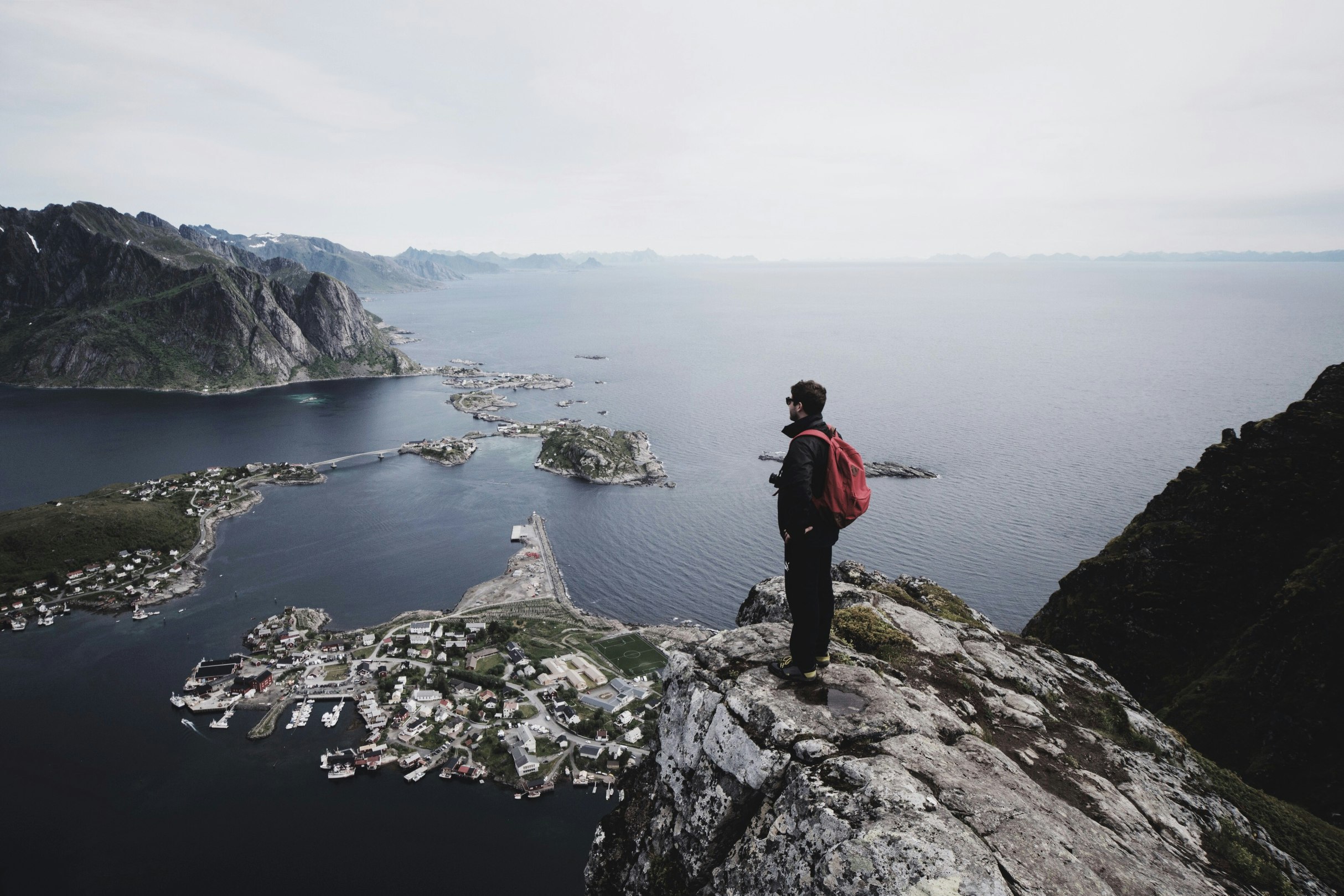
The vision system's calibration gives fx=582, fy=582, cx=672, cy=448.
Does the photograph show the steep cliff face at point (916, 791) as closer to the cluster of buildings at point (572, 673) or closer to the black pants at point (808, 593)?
the black pants at point (808, 593)

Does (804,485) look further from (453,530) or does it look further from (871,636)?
(453,530)

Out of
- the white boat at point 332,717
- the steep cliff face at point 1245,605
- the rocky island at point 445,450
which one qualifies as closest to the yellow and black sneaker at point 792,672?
the steep cliff face at point 1245,605

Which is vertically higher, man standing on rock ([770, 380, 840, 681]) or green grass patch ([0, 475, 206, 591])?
man standing on rock ([770, 380, 840, 681])

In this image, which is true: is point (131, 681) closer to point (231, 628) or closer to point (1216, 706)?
point (231, 628)

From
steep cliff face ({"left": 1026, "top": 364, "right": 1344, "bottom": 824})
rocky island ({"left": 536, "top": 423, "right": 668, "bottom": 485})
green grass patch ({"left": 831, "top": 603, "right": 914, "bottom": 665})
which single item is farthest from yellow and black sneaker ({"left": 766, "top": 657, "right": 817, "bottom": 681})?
rocky island ({"left": 536, "top": 423, "right": 668, "bottom": 485})

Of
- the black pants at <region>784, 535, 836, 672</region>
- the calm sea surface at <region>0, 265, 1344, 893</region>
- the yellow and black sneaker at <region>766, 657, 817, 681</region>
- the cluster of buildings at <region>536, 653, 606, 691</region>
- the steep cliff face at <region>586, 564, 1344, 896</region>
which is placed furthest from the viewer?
the cluster of buildings at <region>536, 653, 606, 691</region>

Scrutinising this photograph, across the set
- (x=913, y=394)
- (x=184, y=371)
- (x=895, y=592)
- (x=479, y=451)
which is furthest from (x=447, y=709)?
(x=184, y=371)

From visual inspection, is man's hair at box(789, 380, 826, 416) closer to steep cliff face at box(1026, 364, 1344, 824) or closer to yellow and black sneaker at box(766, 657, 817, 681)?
yellow and black sneaker at box(766, 657, 817, 681)
